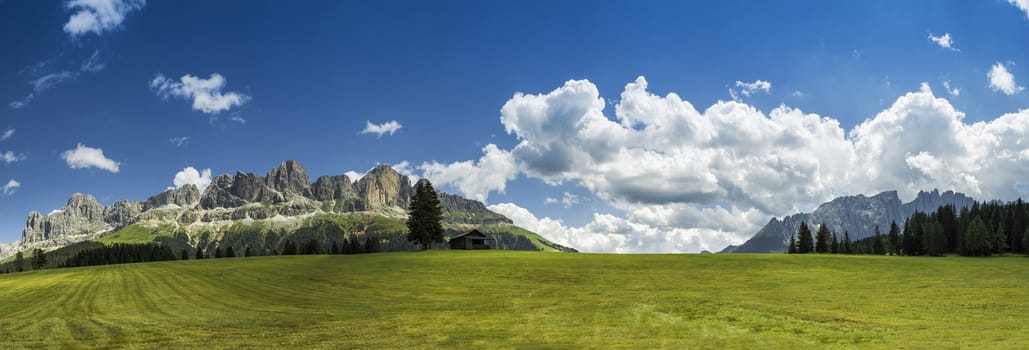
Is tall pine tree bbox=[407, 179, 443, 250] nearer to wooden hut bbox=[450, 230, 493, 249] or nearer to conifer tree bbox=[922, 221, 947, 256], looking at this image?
wooden hut bbox=[450, 230, 493, 249]

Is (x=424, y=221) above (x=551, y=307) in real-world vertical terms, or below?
above

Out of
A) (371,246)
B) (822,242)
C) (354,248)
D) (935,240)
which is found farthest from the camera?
(371,246)

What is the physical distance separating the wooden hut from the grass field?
4846 cm

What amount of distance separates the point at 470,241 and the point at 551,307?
81.1 metres

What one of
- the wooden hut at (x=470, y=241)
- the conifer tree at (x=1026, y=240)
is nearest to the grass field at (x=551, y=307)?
the wooden hut at (x=470, y=241)

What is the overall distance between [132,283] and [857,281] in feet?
235

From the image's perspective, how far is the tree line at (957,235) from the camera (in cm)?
11425

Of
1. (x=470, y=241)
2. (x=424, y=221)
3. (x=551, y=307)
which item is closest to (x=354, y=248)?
(x=424, y=221)

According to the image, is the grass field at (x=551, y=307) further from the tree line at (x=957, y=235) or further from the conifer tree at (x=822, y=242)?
the conifer tree at (x=822, y=242)

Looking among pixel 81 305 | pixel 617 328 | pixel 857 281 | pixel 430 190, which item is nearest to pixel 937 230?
pixel 857 281

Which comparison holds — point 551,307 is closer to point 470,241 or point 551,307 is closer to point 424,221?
point 424,221

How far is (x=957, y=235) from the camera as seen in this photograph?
132000mm

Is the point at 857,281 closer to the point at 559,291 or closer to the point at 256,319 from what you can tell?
the point at 559,291

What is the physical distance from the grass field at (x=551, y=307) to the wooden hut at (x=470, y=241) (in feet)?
159
